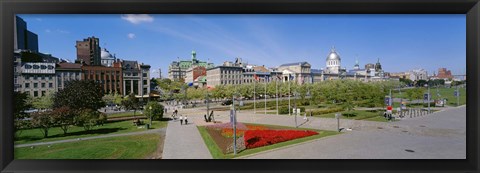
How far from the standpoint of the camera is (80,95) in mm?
9047

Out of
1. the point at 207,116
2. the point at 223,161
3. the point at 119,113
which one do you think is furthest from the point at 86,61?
the point at 223,161

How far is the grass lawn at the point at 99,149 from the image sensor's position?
6.78 meters

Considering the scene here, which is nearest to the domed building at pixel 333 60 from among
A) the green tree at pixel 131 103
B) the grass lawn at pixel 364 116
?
the grass lawn at pixel 364 116

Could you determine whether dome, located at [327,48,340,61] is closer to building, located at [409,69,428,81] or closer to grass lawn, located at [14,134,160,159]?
building, located at [409,69,428,81]

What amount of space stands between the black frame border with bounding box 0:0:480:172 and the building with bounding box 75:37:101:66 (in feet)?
6.88

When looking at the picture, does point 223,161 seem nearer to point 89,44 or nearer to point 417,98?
point 89,44

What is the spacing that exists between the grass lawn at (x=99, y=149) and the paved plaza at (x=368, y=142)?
63cm

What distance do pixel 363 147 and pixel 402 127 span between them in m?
3.78

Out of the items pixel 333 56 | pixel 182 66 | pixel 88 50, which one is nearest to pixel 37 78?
pixel 88 50

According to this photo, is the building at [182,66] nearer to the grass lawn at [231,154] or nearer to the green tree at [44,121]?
the grass lawn at [231,154]

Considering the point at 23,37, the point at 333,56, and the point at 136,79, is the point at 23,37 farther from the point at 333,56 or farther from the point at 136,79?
the point at 333,56

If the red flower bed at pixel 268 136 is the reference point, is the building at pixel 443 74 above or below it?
above

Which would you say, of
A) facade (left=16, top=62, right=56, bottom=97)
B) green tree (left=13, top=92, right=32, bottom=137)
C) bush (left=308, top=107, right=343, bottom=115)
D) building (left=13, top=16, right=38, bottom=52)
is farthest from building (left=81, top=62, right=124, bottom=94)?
bush (left=308, top=107, right=343, bottom=115)

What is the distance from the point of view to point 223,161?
5.79 meters
